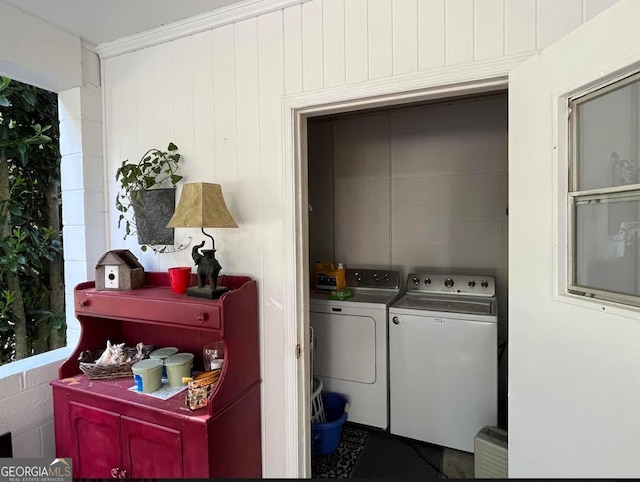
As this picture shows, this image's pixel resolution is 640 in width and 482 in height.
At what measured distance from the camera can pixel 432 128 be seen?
269 cm

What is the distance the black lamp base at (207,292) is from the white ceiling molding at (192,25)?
3.77ft

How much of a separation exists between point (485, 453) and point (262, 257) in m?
1.47

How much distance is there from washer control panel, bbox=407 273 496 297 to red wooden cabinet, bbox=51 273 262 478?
1.53 metres

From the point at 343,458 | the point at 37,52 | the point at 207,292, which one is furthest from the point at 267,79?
the point at 343,458

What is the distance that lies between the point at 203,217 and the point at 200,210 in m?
0.03

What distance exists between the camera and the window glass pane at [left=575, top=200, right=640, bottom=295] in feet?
2.96

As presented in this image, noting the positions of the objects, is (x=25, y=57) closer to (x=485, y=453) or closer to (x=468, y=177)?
(x=468, y=177)

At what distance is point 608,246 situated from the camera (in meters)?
0.96

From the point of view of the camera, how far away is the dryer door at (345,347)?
2.35 meters

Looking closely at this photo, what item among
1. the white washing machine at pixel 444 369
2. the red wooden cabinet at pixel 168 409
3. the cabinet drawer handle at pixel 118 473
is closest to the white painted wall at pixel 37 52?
the red wooden cabinet at pixel 168 409

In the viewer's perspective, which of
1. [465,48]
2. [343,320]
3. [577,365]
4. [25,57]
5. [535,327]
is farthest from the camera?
[343,320]

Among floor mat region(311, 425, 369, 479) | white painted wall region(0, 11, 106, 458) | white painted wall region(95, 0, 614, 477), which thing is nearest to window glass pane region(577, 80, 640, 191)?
white painted wall region(95, 0, 614, 477)

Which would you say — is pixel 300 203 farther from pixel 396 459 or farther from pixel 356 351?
pixel 396 459

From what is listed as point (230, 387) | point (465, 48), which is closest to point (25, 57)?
point (230, 387)
